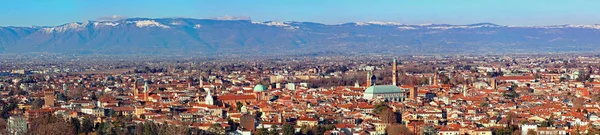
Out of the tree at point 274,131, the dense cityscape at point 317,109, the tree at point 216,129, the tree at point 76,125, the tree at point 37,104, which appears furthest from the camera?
the tree at point 37,104

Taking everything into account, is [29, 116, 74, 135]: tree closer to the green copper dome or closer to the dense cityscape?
the dense cityscape

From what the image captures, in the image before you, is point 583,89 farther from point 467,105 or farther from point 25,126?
point 25,126

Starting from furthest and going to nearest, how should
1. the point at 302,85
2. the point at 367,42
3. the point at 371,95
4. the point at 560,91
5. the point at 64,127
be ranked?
the point at 367,42, the point at 302,85, the point at 560,91, the point at 371,95, the point at 64,127

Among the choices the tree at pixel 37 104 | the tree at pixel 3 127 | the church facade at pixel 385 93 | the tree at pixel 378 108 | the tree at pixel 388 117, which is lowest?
the church facade at pixel 385 93

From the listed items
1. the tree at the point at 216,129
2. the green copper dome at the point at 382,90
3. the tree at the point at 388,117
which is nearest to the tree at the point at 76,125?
the tree at the point at 216,129

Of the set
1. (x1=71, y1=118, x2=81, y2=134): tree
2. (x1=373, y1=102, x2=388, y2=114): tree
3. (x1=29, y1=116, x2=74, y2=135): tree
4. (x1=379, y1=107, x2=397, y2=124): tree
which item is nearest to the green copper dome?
(x1=373, y1=102, x2=388, y2=114): tree

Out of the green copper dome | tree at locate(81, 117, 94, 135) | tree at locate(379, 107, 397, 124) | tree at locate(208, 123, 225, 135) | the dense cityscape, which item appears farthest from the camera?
the green copper dome

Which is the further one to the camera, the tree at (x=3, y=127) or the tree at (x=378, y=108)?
the tree at (x=378, y=108)

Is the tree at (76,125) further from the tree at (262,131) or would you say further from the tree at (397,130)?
the tree at (397,130)

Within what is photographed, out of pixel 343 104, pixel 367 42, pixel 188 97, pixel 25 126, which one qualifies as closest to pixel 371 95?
pixel 343 104
